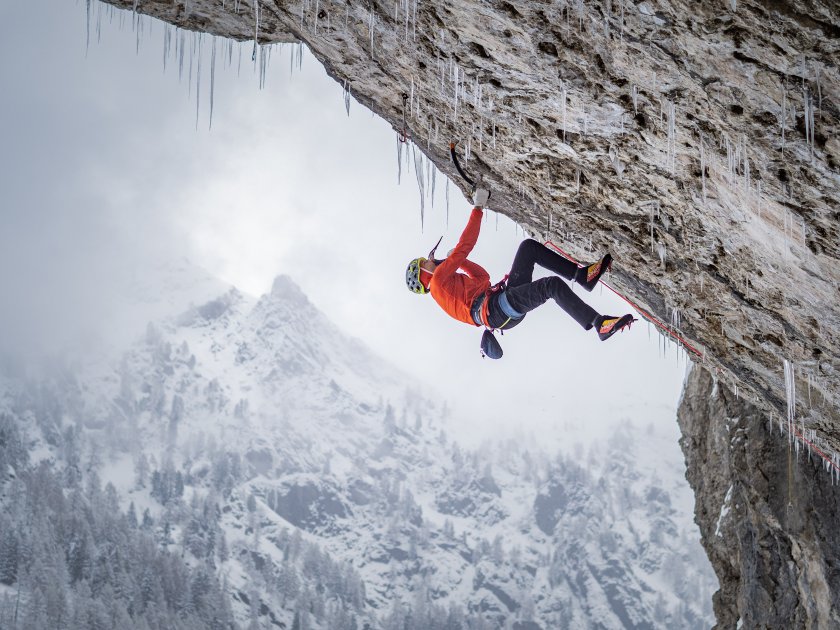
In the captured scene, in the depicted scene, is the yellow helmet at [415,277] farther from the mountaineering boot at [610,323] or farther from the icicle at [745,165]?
the icicle at [745,165]

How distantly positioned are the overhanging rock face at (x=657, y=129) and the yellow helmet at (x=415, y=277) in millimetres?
1043

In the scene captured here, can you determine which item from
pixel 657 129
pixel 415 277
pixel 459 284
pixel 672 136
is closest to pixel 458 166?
pixel 459 284

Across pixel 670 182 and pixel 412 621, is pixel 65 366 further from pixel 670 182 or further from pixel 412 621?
pixel 670 182

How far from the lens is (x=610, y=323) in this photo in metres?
5.96

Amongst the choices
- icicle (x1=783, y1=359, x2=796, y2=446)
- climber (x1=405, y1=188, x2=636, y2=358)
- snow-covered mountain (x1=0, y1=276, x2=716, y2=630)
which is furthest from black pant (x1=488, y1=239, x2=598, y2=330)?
snow-covered mountain (x1=0, y1=276, x2=716, y2=630)

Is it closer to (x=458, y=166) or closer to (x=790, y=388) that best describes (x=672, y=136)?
(x=458, y=166)

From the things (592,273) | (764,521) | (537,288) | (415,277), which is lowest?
(764,521)

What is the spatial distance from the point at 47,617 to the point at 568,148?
226 feet

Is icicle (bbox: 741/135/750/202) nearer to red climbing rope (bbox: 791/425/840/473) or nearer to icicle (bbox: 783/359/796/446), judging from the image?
icicle (bbox: 783/359/796/446)

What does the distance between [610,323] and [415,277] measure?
2225 mm

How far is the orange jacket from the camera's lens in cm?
679

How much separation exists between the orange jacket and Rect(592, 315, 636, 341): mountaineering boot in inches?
48.6

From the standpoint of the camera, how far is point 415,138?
6.86m

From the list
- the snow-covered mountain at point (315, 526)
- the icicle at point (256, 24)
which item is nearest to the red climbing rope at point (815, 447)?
the icicle at point (256, 24)
